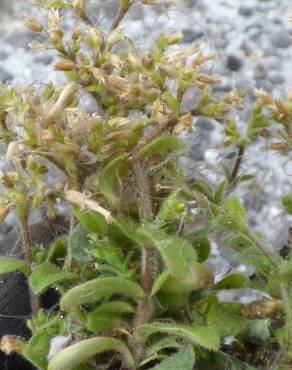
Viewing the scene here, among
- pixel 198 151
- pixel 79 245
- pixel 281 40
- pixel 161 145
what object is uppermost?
pixel 161 145

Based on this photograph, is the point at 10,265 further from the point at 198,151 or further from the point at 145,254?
the point at 198,151

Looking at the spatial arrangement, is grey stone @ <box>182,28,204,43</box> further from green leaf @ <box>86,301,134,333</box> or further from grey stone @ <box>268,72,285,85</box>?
green leaf @ <box>86,301,134,333</box>

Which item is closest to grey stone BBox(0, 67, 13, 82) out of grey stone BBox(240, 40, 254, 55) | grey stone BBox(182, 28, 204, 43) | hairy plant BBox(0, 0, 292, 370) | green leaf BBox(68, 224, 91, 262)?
grey stone BBox(182, 28, 204, 43)

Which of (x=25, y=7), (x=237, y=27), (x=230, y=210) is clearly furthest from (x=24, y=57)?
(x=230, y=210)

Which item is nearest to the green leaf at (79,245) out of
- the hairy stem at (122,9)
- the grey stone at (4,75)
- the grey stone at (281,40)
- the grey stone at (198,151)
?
the hairy stem at (122,9)

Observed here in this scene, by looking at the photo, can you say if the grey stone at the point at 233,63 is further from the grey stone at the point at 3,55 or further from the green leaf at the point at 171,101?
the green leaf at the point at 171,101

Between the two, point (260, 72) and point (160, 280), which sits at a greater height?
point (160, 280)

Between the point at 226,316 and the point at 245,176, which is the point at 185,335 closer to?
the point at 226,316

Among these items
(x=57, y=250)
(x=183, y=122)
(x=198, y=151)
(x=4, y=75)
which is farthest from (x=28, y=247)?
(x=4, y=75)
